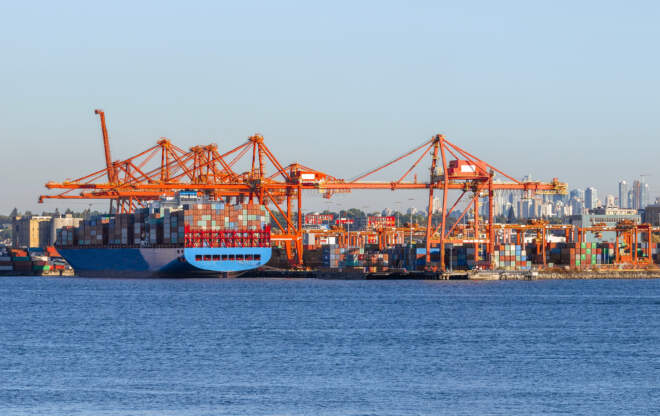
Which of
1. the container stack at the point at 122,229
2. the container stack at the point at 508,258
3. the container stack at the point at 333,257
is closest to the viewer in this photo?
the container stack at the point at 508,258

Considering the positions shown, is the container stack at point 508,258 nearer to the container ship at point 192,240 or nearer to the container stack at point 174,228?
the container ship at point 192,240

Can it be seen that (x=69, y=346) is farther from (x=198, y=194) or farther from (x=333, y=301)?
(x=198, y=194)

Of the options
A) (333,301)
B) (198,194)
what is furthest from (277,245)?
(333,301)

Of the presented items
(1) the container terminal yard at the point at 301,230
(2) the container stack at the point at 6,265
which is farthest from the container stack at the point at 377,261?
(2) the container stack at the point at 6,265

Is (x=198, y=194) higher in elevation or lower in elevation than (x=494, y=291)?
higher

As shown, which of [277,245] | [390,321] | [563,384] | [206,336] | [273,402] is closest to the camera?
[273,402]

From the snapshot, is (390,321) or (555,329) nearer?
(555,329)
